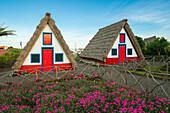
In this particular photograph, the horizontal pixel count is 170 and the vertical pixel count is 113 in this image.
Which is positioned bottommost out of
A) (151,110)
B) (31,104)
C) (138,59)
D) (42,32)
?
(31,104)

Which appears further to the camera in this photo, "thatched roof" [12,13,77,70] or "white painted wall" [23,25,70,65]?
"white painted wall" [23,25,70,65]

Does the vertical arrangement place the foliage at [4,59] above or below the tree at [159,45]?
below

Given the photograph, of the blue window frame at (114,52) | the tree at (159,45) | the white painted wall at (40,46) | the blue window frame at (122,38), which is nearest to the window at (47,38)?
the white painted wall at (40,46)

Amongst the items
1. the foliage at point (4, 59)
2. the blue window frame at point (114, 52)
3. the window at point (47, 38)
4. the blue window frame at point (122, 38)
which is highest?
the blue window frame at point (122, 38)

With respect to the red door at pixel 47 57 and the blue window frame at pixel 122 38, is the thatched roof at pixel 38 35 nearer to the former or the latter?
the red door at pixel 47 57

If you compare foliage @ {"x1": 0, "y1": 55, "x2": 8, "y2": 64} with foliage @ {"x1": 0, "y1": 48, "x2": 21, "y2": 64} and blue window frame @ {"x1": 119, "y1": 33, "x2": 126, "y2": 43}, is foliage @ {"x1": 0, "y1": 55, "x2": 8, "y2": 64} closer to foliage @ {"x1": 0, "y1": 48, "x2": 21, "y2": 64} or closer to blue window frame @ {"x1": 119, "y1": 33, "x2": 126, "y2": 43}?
foliage @ {"x1": 0, "y1": 48, "x2": 21, "y2": 64}

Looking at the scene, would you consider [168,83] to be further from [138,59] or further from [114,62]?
[138,59]

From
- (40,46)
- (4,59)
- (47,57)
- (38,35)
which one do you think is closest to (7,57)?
(4,59)

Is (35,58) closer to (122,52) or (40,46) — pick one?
(40,46)

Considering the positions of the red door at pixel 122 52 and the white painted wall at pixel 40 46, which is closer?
the white painted wall at pixel 40 46

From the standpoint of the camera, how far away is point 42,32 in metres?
11.0

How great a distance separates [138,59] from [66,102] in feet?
49.5

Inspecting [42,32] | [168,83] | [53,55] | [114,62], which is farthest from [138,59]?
[42,32]

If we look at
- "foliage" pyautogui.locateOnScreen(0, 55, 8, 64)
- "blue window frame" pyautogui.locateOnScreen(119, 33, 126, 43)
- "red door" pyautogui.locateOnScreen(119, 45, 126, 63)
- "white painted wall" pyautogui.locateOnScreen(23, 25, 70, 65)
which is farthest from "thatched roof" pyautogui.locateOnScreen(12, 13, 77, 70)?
"blue window frame" pyautogui.locateOnScreen(119, 33, 126, 43)
